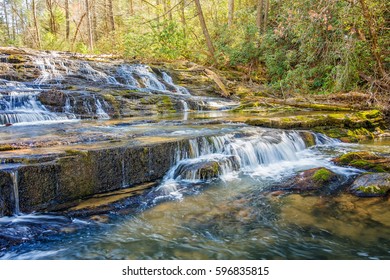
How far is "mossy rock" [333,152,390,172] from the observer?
5709 mm

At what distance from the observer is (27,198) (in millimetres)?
3988

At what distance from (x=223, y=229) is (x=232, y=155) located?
2.53 metres

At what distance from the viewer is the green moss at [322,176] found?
5259mm

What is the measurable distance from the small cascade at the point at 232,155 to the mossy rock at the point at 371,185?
1871mm

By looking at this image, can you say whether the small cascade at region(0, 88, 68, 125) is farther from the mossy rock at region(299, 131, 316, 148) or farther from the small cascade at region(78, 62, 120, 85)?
the mossy rock at region(299, 131, 316, 148)

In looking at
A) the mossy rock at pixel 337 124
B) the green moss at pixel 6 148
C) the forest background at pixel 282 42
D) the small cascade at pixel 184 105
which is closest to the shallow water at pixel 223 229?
the green moss at pixel 6 148

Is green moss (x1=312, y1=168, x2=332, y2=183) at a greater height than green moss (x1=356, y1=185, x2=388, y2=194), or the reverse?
green moss (x1=312, y1=168, x2=332, y2=183)

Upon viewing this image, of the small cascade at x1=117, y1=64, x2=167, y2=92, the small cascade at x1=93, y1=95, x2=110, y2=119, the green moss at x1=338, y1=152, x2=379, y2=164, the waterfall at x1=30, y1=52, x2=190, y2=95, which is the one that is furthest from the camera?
the small cascade at x1=117, y1=64, x2=167, y2=92

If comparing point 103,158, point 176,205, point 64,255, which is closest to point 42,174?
point 103,158

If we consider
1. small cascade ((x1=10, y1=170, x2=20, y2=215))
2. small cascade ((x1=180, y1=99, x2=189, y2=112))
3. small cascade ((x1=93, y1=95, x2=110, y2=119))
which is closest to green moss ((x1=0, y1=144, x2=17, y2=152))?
small cascade ((x1=10, y1=170, x2=20, y2=215))

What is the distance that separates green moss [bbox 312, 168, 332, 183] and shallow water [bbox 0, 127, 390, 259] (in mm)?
472

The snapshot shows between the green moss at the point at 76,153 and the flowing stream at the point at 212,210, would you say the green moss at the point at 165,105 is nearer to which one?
the flowing stream at the point at 212,210

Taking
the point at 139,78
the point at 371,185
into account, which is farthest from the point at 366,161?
the point at 139,78

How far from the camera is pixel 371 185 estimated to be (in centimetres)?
482
